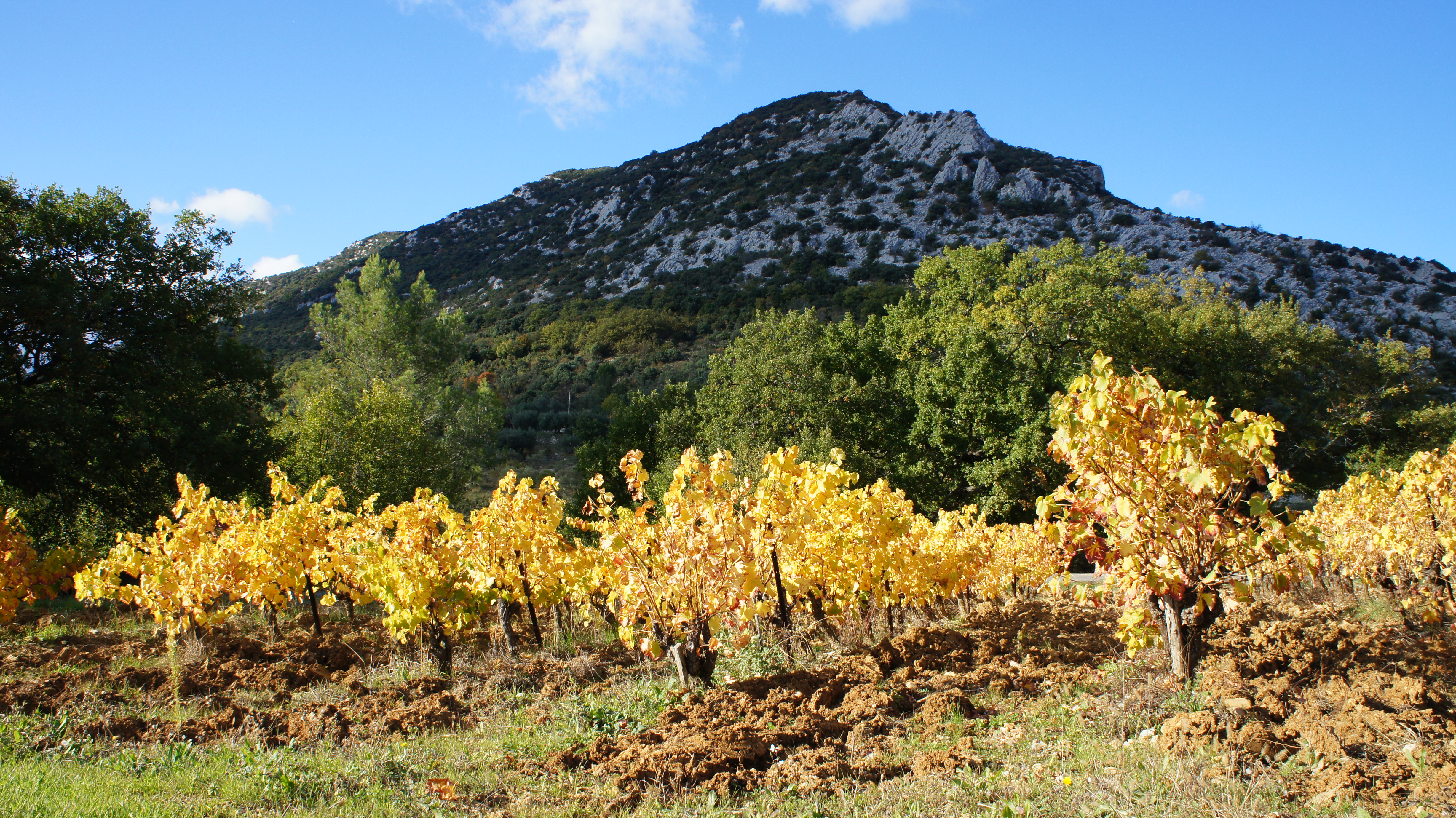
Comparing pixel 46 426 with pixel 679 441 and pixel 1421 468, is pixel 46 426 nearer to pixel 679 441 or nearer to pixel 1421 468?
pixel 679 441

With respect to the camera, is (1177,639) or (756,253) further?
(756,253)

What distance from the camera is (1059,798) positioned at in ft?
11.7

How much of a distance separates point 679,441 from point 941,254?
36207 millimetres

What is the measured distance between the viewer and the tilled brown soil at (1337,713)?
3.45m

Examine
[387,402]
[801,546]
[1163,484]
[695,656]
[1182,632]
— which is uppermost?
[387,402]

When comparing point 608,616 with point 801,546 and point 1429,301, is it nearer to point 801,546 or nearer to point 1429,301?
point 801,546

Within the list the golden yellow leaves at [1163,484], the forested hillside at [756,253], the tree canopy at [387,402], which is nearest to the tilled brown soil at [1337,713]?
the golden yellow leaves at [1163,484]

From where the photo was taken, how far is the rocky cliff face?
40844 millimetres

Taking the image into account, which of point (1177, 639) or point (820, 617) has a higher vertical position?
point (1177, 639)

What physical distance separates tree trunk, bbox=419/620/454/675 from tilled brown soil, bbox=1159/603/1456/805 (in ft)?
20.3

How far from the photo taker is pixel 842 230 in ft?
208

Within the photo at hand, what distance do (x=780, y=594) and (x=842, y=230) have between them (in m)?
58.8

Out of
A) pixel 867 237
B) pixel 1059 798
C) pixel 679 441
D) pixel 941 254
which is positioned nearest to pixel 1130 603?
pixel 1059 798

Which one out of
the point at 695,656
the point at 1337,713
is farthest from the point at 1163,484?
the point at 695,656
